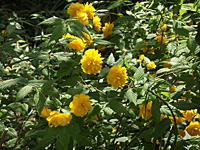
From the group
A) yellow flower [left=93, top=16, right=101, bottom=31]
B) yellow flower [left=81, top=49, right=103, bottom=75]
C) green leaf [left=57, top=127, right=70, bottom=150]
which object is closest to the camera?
green leaf [left=57, top=127, right=70, bottom=150]

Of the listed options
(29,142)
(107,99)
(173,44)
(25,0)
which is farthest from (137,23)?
(25,0)

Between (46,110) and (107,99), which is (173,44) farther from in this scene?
(46,110)

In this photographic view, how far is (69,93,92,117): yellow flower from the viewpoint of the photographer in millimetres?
995

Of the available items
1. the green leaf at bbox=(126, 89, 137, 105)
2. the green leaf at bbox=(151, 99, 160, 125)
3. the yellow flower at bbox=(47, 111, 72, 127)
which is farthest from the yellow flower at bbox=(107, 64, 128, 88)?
the yellow flower at bbox=(47, 111, 72, 127)

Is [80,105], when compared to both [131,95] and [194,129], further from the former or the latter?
[194,129]

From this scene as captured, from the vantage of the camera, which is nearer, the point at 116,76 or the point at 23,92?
the point at 23,92

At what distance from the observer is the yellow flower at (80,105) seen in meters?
0.99

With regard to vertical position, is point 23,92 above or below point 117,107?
above

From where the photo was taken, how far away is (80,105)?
3.24 ft

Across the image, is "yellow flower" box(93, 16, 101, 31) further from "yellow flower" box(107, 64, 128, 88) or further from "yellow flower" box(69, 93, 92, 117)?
"yellow flower" box(69, 93, 92, 117)

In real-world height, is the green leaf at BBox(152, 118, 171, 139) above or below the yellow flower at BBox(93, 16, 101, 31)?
below

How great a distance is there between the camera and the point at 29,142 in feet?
4.71

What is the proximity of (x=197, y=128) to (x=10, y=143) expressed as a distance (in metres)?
1.05

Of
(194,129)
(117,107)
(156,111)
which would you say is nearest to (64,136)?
(117,107)
